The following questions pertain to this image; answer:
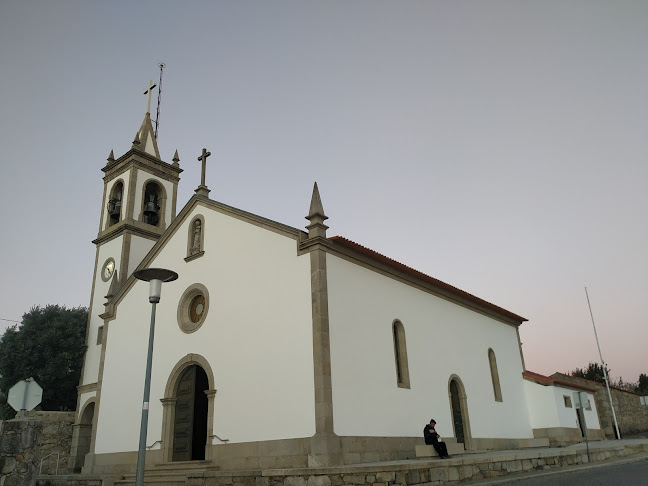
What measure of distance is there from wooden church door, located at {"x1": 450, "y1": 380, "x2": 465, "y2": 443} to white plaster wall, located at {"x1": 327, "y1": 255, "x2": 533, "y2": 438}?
1.51ft

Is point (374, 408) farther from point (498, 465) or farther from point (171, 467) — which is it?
point (171, 467)

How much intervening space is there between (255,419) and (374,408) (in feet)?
10.5

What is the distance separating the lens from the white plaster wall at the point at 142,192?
2641 cm

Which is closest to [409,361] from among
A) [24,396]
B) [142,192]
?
[24,396]

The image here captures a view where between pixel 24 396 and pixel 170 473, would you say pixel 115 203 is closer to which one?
pixel 170 473

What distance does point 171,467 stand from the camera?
15.0 meters

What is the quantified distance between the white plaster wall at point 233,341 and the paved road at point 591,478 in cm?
498

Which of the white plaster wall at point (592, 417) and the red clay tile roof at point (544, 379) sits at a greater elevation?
the red clay tile roof at point (544, 379)

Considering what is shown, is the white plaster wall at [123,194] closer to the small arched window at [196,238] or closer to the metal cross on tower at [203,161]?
the metal cross on tower at [203,161]

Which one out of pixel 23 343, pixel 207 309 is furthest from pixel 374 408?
pixel 23 343

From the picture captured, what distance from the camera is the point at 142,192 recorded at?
26891 millimetres

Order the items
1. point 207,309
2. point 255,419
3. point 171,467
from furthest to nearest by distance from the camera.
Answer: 1. point 207,309
2. point 171,467
3. point 255,419

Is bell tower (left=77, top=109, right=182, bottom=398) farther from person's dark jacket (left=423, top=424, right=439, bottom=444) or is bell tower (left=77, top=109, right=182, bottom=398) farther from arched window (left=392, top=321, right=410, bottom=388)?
person's dark jacket (left=423, top=424, right=439, bottom=444)

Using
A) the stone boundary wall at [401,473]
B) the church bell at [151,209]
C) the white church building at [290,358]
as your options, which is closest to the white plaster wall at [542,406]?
the white church building at [290,358]
